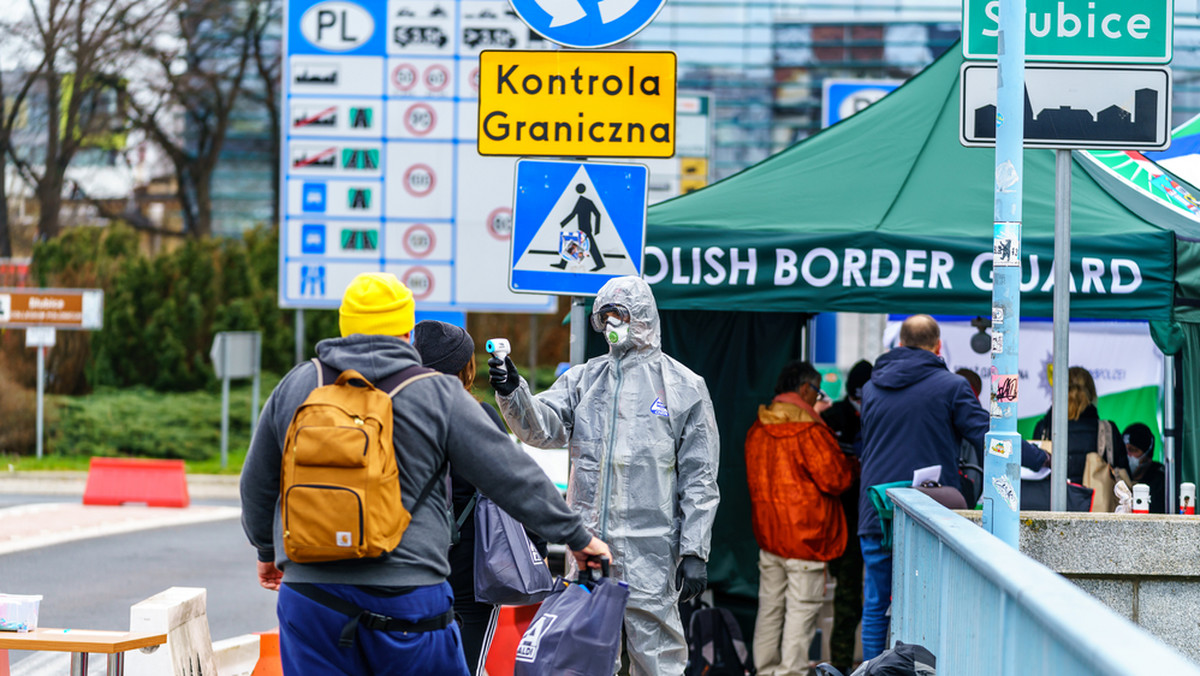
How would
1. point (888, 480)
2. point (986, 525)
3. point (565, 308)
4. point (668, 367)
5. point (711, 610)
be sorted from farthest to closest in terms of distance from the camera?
point (565, 308), point (711, 610), point (888, 480), point (668, 367), point (986, 525)

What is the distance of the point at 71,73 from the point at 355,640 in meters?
30.6

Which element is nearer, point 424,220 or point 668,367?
point 668,367

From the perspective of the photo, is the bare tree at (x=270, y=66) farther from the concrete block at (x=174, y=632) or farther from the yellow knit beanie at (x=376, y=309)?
the yellow knit beanie at (x=376, y=309)

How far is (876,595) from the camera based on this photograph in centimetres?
682

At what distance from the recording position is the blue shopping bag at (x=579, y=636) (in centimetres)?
447

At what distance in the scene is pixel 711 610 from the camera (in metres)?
7.50

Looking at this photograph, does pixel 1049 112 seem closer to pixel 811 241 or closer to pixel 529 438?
pixel 811 241

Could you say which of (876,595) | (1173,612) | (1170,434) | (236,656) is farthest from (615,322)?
(1170,434)

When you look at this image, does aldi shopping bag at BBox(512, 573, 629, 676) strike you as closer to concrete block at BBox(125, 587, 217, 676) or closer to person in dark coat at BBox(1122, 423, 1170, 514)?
concrete block at BBox(125, 587, 217, 676)

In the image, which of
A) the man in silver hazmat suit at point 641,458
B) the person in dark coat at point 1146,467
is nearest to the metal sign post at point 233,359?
the person in dark coat at point 1146,467

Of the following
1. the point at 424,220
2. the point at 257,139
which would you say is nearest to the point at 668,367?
the point at 424,220

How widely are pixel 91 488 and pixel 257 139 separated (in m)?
28.3

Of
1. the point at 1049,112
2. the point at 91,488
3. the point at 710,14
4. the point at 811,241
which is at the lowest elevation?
the point at 91,488

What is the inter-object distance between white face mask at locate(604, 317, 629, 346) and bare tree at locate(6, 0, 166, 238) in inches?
1085
